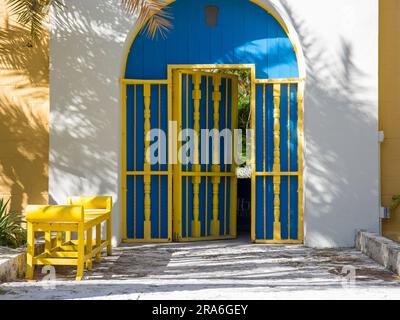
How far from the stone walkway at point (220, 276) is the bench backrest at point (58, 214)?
587 millimetres

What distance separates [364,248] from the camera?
810 cm

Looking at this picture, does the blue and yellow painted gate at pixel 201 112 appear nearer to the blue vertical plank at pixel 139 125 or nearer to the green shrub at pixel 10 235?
the blue vertical plank at pixel 139 125

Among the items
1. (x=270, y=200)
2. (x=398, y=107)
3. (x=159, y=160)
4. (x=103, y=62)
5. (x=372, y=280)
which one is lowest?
(x=372, y=280)

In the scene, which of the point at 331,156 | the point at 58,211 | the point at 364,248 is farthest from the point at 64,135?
the point at 364,248

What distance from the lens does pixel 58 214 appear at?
20.5 feet

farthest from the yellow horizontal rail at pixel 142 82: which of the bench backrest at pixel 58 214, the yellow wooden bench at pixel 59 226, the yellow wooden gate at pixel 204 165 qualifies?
the bench backrest at pixel 58 214

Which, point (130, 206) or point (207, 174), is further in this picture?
point (207, 174)

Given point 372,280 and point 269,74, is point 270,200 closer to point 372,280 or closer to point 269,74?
point 269,74

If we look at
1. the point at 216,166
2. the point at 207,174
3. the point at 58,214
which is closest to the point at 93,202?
the point at 58,214

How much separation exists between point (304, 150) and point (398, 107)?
4.52 feet

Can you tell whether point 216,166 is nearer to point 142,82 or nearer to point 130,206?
point 130,206

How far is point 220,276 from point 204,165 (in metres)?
2.90

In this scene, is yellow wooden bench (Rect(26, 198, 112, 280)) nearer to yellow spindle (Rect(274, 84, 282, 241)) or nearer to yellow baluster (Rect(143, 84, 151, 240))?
yellow baluster (Rect(143, 84, 151, 240))

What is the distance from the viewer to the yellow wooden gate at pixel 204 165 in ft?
29.9
